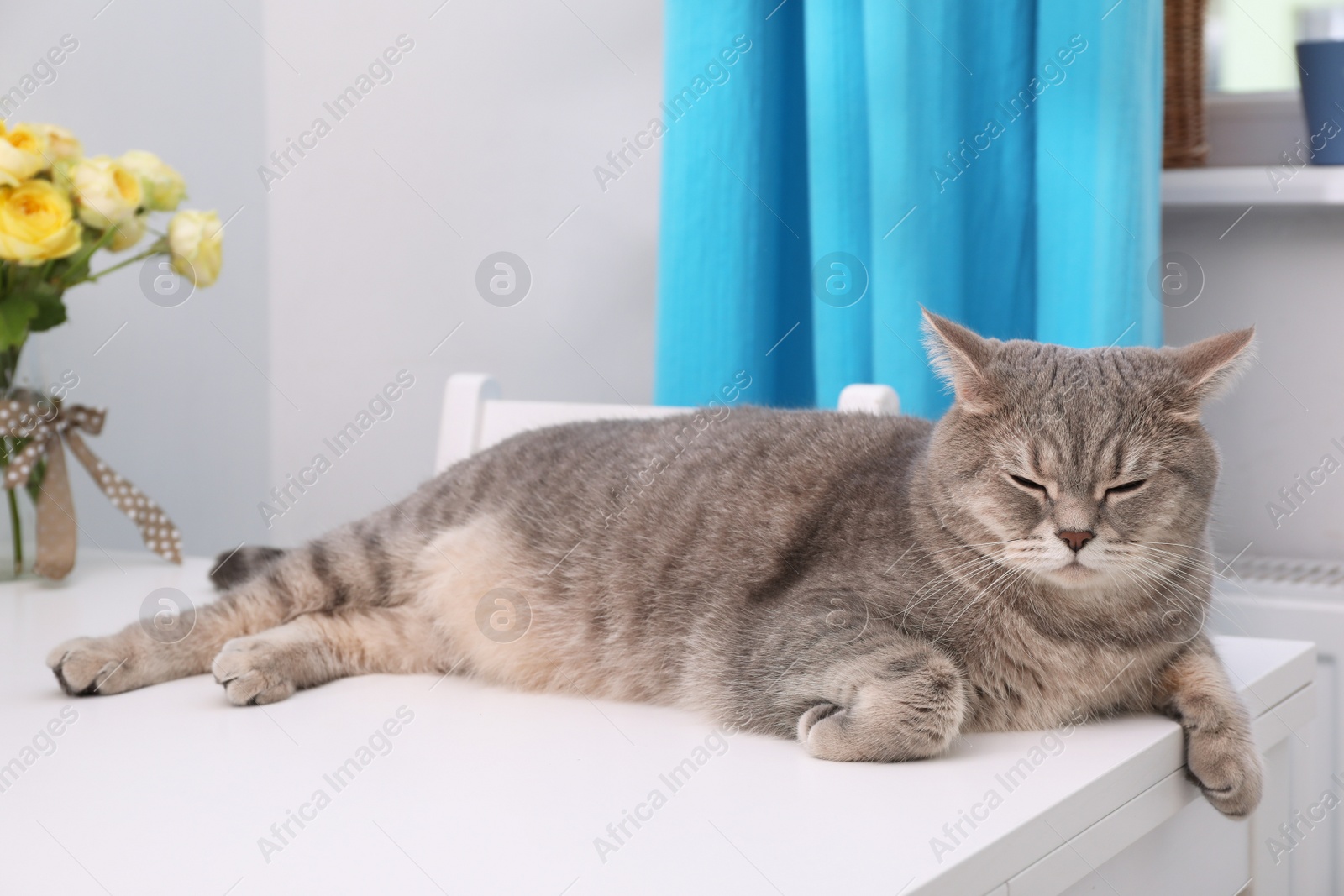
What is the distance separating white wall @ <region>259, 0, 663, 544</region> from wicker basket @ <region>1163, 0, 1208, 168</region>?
81cm

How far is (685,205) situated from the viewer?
1.66 metres

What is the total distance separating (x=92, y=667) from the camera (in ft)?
Result: 3.61

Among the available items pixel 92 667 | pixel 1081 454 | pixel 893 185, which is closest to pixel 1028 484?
pixel 1081 454

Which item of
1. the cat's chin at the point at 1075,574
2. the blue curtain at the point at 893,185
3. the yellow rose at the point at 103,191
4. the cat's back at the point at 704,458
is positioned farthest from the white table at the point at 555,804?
the yellow rose at the point at 103,191

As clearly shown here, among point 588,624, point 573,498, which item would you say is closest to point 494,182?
point 573,498

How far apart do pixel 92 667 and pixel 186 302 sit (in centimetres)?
127

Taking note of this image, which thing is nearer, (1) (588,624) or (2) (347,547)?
(1) (588,624)

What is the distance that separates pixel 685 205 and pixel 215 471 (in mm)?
1186

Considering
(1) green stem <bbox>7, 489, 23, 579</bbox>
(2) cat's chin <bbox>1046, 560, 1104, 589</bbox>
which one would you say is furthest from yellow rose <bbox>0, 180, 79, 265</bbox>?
(2) cat's chin <bbox>1046, 560, 1104, 589</bbox>

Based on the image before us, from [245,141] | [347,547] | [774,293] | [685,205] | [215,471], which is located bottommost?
[215,471]

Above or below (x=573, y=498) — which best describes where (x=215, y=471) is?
below

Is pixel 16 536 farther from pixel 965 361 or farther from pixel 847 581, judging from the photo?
pixel 965 361

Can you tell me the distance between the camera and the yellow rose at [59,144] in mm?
1561

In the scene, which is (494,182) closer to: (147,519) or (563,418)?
(563,418)
